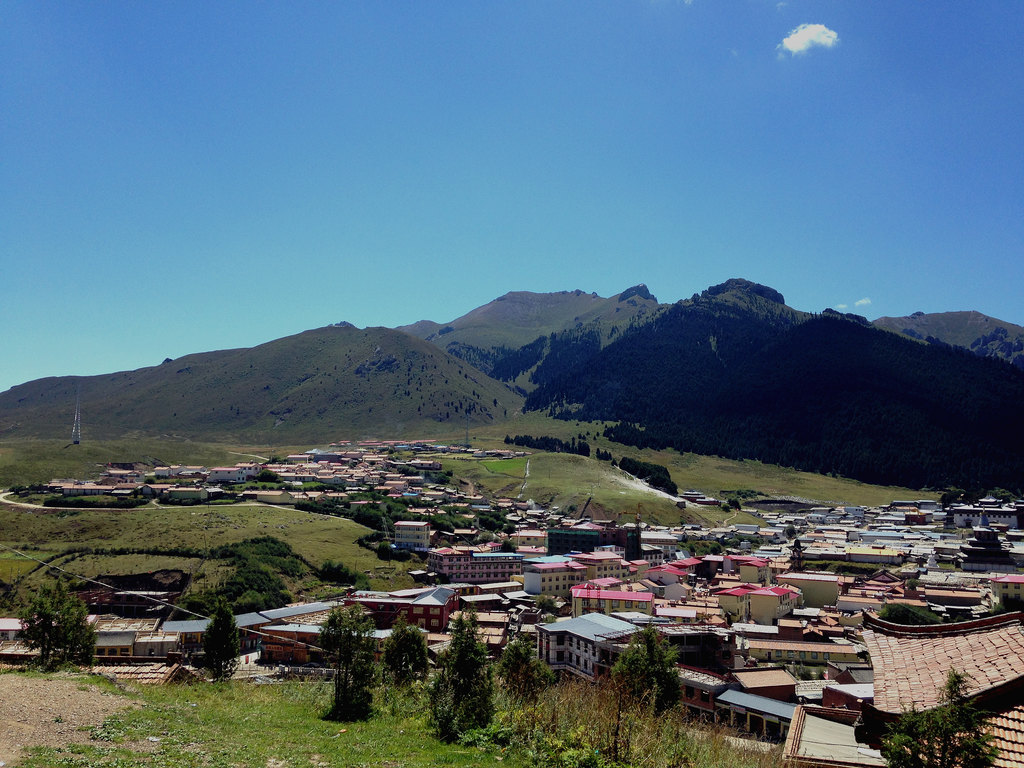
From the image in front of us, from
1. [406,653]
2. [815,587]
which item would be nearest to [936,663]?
[406,653]

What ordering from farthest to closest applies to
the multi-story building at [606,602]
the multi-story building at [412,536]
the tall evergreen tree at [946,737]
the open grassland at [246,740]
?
the multi-story building at [412,536], the multi-story building at [606,602], the open grassland at [246,740], the tall evergreen tree at [946,737]

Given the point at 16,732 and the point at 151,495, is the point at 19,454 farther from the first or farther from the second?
the point at 16,732

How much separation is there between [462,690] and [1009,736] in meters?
10.5

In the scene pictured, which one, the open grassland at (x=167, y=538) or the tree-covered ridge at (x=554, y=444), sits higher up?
the tree-covered ridge at (x=554, y=444)

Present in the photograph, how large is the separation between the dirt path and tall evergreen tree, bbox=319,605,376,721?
3.95 metres

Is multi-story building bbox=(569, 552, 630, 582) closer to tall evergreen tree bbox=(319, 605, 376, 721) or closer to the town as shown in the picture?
the town

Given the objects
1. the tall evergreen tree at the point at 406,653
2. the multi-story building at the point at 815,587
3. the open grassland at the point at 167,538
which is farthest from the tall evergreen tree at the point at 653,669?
the multi-story building at the point at 815,587

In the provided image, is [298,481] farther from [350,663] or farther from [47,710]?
[47,710]

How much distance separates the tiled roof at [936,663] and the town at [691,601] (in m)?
0.02

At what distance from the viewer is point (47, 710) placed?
1143cm

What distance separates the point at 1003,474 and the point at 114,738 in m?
164

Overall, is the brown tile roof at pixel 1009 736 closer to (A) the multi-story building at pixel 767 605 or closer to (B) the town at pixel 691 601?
(B) the town at pixel 691 601

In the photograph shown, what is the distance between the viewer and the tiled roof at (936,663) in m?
5.13

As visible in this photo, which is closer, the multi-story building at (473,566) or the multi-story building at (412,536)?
the multi-story building at (473,566)
